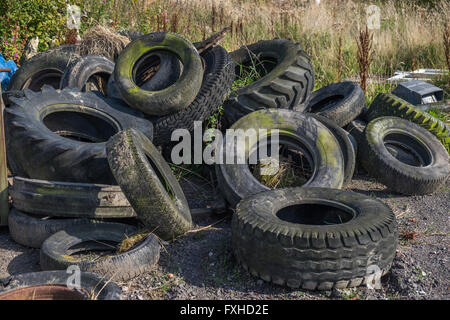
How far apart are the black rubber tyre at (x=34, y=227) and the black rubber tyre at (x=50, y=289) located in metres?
0.85

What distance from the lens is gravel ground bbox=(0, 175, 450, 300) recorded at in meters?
3.07

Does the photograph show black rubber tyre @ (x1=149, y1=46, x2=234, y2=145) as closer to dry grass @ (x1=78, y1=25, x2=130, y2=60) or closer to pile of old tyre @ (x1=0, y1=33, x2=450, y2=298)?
pile of old tyre @ (x1=0, y1=33, x2=450, y2=298)

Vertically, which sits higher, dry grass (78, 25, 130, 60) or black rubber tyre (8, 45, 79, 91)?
dry grass (78, 25, 130, 60)

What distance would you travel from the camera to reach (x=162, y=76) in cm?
526

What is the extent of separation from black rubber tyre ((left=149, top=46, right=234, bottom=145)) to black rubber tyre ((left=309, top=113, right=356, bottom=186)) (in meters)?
1.04

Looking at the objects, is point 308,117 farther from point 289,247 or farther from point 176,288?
point 176,288

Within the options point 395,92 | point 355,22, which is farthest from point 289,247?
point 355,22

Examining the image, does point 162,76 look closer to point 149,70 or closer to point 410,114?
point 149,70

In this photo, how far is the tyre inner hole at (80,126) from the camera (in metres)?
4.95

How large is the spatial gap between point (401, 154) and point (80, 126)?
364 centimetres

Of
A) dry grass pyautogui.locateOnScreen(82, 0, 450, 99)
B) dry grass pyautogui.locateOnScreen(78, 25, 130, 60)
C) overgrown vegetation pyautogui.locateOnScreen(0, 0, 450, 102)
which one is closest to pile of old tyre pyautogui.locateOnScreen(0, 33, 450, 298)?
dry grass pyautogui.locateOnScreen(78, 25, 130, 60)

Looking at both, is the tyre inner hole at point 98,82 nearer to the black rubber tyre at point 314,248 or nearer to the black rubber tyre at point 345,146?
the black rubber tyre at point 345,146

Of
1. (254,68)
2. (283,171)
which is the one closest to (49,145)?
(283,171)
